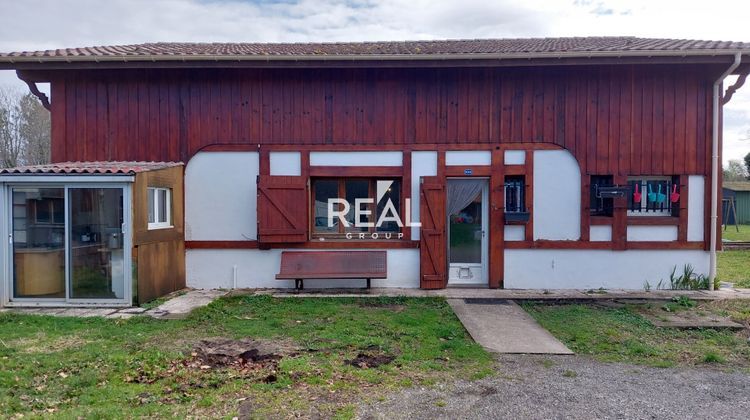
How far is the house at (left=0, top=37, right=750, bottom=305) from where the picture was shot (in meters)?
7.96

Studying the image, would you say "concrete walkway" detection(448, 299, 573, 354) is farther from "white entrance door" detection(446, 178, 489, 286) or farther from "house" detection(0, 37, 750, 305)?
"house" detection(0, 37, 750, 305)

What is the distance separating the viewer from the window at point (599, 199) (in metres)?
8.08

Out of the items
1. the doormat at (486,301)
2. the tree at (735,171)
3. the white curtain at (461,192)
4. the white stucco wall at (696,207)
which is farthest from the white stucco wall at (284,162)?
the tree at (735,171)

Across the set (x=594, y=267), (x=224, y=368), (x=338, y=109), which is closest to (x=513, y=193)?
(x=594, y=267)

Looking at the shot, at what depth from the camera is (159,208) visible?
7535 millimetres

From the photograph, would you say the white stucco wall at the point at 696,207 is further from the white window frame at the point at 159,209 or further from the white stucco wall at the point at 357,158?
the white window frame at the point at 159,209

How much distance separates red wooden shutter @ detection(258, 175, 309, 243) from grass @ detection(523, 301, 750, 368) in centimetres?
419

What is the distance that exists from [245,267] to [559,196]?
5.96 meters

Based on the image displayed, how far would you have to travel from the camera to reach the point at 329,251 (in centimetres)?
816

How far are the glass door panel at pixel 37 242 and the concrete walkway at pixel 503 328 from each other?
6183mm

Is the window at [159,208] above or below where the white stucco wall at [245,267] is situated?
above

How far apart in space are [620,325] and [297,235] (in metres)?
5.25

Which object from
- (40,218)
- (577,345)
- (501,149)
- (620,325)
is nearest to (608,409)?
(577,345)

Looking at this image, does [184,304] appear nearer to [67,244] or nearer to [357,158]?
[67,244]
